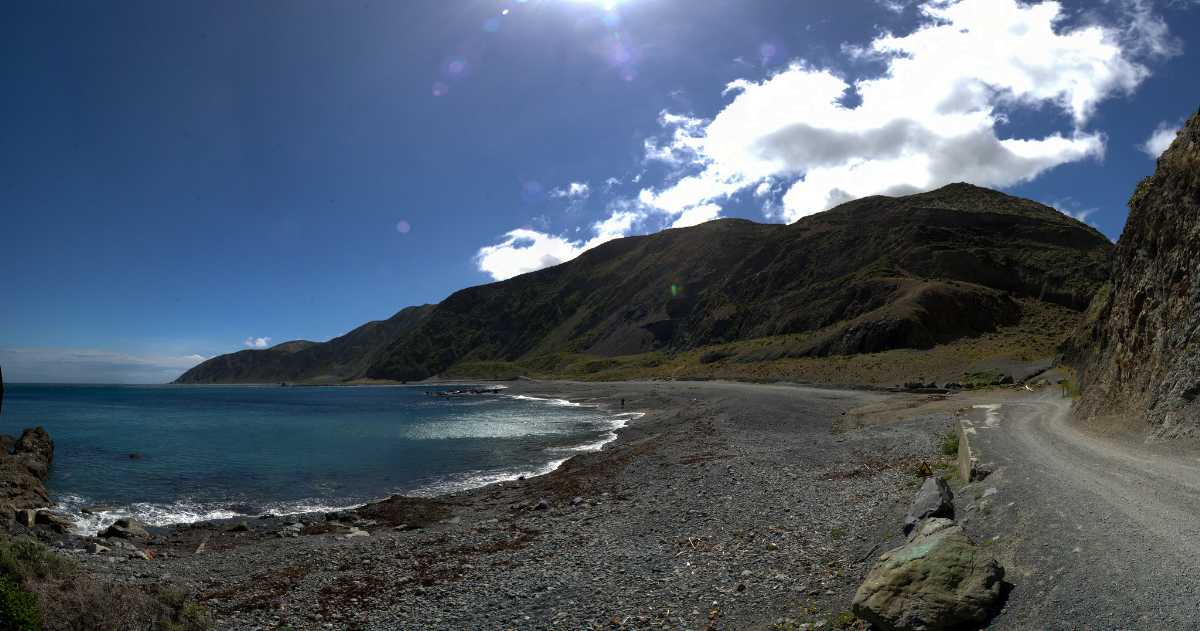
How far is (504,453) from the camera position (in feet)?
114

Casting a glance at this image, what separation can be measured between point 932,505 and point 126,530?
22613 mm

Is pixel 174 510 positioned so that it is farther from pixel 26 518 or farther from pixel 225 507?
pixel 26 518

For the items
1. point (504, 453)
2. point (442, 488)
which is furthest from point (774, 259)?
point (442, 488)

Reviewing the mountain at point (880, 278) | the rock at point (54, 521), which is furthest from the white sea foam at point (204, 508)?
the mountain at point (880, 278)

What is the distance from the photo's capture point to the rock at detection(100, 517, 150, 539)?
17.9 meters

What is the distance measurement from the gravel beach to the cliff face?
572 cm

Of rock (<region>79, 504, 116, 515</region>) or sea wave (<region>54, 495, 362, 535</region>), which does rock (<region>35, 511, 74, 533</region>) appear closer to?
sea wave (<region>54, 495, 362, 535</region>)

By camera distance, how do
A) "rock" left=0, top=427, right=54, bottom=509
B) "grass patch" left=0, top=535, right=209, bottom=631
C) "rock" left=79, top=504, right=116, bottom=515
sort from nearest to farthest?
"grass patch" left=0, top=535, right=209, bottom=631
"rock" left=79, top=504, right=116, bottom=515
"rock" left=0, top=427, right=54, bottom=509

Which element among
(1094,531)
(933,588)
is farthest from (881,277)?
(933,588)

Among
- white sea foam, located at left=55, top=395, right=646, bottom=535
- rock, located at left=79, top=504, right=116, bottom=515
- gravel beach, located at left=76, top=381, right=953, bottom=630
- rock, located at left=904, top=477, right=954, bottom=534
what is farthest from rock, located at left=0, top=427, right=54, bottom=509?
rock, located at left=904, top=477, right=954, bottom=534

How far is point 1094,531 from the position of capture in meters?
8.12

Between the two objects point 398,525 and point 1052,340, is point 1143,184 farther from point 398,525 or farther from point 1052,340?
point 1052,340

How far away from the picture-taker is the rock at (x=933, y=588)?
264 inches

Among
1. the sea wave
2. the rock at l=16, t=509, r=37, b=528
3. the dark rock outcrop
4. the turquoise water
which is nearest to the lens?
the rock at l=16, t=509, r=37, b=528
